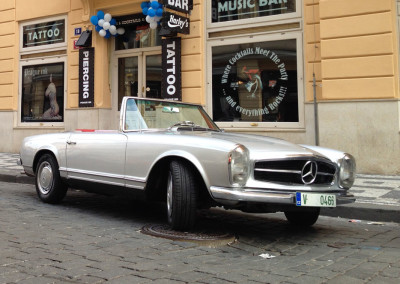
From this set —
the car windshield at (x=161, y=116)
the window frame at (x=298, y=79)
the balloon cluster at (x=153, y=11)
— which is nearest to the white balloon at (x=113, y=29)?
the balloon cluster at (x=153, y=11)

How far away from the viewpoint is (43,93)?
43.5 feet

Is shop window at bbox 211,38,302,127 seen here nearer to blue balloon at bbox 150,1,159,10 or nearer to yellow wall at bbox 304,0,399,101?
yellow wall at bbox 304,0,399,101

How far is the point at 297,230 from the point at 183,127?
1.78 m

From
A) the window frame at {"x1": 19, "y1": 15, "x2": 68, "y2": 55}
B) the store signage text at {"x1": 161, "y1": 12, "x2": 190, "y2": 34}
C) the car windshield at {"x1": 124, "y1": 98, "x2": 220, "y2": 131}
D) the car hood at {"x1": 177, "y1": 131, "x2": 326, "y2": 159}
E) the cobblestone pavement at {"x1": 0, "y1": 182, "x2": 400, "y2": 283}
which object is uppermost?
the window frame at {"x1": 19, "y1": 15, "x2": 68, "y2": 55}

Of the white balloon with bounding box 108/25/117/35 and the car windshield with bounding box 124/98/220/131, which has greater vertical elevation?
the white balloon with bounding box 108/25/117/35

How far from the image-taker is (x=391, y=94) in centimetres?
798

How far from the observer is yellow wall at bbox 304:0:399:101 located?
8.06 m

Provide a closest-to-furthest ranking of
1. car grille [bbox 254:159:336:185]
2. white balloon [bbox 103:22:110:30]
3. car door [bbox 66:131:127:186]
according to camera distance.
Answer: car grille [bbox 254:159:336:185]
car door [bbox 66:131:127:186]
white balloon [bbox 103:22:110:30]

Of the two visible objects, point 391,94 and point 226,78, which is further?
point 226,78

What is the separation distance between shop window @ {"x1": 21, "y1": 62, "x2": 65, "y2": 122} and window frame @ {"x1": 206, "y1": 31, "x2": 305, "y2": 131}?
Answer: 521cm

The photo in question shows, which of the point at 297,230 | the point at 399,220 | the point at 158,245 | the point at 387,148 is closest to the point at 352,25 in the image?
the point at 387,148

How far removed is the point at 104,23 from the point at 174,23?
2.71m

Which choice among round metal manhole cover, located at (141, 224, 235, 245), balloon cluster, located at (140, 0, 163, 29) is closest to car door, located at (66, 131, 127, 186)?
round metal manhole cover, located at (141, 224, 235, 245)

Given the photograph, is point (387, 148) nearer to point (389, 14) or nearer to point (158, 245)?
point (389, 14)
